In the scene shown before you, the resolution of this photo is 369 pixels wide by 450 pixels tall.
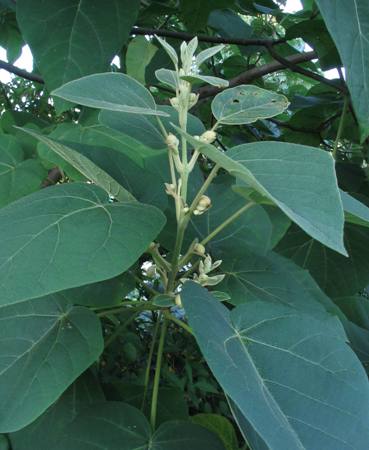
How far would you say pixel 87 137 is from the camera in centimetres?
82

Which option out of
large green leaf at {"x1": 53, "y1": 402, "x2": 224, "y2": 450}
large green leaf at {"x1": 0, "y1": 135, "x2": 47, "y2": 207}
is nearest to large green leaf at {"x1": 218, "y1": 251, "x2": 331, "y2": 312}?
large green leaf at {"x1": 53, "y1": 402, "x2": 224, "y2": 450}

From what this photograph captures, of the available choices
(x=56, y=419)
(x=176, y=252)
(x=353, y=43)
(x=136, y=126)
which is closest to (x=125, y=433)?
(x=56, y=419)

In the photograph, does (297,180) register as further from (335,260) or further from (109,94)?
(335,260)

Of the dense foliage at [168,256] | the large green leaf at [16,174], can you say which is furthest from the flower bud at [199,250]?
the large green leaf at [16,174]

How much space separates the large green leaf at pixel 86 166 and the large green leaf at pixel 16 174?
217mm

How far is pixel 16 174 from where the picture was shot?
30.6 inches

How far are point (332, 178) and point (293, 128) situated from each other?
104 centimetres

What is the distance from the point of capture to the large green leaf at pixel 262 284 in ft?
2.11

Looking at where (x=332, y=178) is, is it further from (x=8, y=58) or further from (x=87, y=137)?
(x=8, y=58)

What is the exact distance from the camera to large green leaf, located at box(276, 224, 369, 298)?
1.07 metres

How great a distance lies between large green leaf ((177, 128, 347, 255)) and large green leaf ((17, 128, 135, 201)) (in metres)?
0.12

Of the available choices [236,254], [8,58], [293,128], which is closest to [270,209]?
[236,254]

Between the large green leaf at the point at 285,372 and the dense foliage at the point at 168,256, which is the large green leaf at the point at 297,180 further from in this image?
the large green leaf at the point at 285,372

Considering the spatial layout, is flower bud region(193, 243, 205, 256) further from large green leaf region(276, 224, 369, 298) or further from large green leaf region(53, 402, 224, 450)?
large green leaf region(276, 224, 369, 298)
